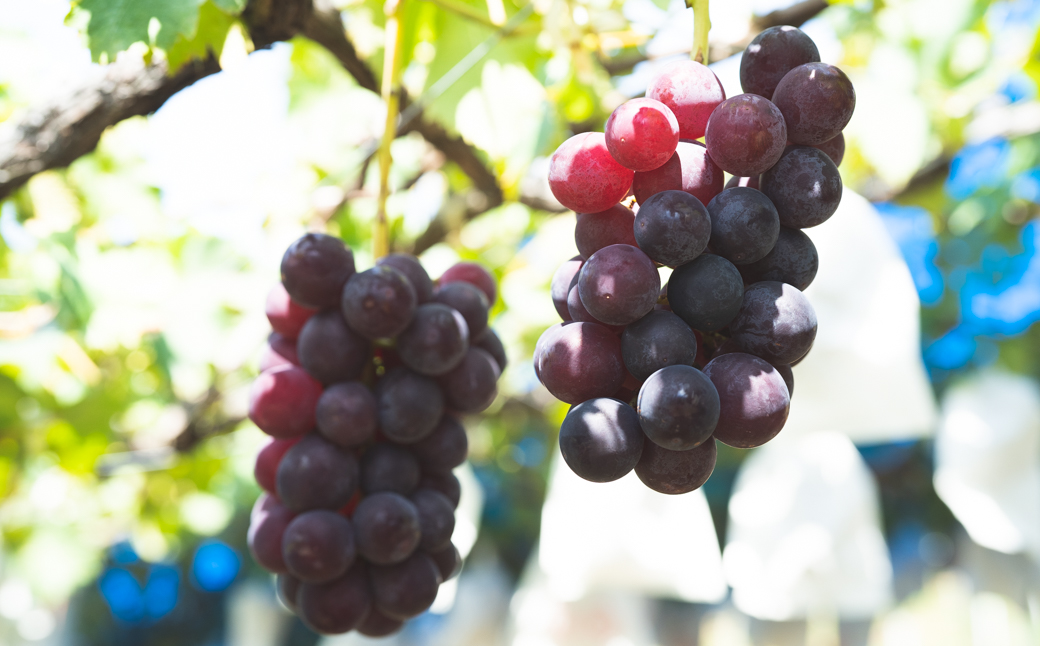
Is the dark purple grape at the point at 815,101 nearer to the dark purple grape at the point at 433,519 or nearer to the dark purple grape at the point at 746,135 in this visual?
the dark purple grape at the point at 746,135

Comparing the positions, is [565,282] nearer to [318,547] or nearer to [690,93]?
[690,93]

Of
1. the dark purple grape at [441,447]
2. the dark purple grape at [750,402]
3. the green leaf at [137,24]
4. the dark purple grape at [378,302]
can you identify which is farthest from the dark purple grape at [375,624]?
the green leaf at [137,24]

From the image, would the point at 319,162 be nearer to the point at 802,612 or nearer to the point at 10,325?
the point at 10,325

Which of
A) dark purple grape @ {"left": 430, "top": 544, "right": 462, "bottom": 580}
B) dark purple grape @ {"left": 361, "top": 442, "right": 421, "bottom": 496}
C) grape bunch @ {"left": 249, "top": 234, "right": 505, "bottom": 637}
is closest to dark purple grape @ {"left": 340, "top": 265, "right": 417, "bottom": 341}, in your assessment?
grape bunch @ {"left": 249, "top": 234, "right": 505, "bottom": 637}

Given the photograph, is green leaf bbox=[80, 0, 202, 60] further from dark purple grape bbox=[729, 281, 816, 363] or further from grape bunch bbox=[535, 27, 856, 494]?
dark purple grape bbox=[729, 281, 816, 363]

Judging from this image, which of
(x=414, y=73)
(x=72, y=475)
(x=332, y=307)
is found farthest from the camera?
(x=72, y=475)

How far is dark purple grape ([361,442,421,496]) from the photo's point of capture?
52 cm

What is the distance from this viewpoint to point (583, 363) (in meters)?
0.35

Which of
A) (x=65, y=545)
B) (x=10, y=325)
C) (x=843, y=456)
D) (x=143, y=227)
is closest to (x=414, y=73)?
(x=143, y=227)

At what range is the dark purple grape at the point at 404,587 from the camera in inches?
19.6

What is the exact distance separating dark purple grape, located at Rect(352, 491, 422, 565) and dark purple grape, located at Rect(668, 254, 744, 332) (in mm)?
273

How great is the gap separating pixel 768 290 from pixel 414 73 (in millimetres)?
973

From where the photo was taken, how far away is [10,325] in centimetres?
117

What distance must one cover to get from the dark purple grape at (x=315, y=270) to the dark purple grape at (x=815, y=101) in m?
0.32
